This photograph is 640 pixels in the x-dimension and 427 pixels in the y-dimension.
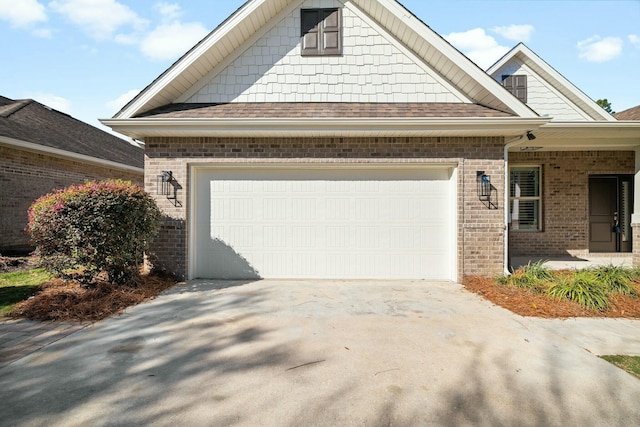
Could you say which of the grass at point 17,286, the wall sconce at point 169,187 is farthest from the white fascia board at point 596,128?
the grass at point 17,286

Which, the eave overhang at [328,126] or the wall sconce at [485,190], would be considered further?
the wall sconce at [485,190]

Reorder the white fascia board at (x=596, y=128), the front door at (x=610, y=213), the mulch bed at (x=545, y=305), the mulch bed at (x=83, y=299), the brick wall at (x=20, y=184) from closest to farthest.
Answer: the mulch bed at (x=83, y=299) < the mulch bed at (x=545, y=305) < the white fascia board at (x=596, y=128) < the brick wall at (x=20, y=184) < the front door at (x=610, y=213)

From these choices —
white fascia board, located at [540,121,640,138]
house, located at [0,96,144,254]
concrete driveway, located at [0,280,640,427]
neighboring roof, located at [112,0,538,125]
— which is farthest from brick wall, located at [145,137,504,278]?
house, located at [0,96,144,254]

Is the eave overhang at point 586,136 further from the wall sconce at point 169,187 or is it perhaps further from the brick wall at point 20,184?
the brick wall at point 20,184

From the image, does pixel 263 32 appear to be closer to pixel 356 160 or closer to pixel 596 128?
pixel 356 160

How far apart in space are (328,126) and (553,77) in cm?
779

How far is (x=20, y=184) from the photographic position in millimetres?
9453

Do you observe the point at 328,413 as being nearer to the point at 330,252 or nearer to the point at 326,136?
the point at 330,252

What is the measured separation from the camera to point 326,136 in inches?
254

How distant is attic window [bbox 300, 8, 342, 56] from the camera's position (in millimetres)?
6930

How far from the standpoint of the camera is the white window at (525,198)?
9.36 m

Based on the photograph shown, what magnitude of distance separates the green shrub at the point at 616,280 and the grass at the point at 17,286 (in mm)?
9112

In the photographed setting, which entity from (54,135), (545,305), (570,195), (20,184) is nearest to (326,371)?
(545,305)

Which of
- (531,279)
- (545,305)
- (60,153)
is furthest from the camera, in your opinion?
(60,153)
